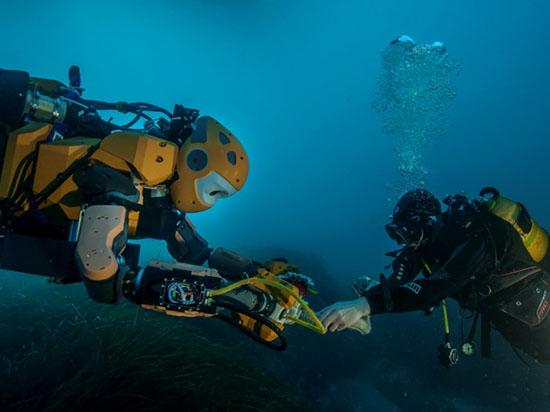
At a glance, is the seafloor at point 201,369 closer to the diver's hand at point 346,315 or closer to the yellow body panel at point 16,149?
the diver's hand at point 346,315

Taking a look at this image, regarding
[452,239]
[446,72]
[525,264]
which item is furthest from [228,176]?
[446,72]

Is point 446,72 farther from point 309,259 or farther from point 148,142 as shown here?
point 148,142

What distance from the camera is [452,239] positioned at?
3752 millimetres

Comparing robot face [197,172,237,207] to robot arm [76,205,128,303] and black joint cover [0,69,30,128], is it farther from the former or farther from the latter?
black joint cover [0,69,30,128]

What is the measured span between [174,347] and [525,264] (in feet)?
15.2

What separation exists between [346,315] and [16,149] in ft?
9.72

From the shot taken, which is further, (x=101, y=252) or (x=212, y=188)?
(x=212, y=188)

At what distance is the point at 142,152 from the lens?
2721 mm

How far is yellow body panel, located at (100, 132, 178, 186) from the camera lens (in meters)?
2.69

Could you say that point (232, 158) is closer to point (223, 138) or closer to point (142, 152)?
point (223, 138)

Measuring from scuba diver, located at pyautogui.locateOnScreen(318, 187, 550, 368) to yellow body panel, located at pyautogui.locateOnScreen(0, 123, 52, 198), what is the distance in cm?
268

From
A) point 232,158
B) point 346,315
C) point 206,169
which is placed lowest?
point 346,315

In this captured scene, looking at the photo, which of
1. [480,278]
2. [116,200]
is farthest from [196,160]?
[480,278]

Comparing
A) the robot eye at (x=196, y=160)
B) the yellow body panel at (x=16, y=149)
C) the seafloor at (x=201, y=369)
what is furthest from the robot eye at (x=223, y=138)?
the seafloor at (x=201, y=369)
